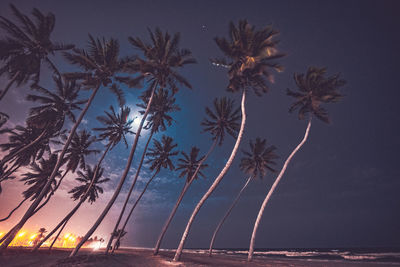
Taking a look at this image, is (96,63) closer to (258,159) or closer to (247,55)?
(247,55)

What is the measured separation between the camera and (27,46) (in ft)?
39.8

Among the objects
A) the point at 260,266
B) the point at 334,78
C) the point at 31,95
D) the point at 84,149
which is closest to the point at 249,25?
the point at 334,78

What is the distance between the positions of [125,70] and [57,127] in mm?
11406

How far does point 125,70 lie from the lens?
556 inches

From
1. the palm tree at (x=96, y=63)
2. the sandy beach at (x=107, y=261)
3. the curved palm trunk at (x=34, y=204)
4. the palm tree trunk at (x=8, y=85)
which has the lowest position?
the sandy beach at (x=107, y=261)

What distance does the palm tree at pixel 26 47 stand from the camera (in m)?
11.5

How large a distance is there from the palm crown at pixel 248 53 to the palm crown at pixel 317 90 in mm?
4860

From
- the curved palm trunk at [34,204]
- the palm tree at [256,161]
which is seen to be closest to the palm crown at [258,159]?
the palm tree at [256,161]

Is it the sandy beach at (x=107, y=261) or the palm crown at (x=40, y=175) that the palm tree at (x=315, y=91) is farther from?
the palm crown at (x=40, y=175)

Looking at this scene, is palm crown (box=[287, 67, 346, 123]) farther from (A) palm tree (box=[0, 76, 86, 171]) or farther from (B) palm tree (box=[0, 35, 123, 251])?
(A) palm tree (box=[0, 76, 86, 171])

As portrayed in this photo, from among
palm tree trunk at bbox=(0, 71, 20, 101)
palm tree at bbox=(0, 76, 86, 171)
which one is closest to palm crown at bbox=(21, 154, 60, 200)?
palm tree at bbox=(0, 76, 86, 171)

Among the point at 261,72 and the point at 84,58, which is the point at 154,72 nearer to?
the point at 84,58

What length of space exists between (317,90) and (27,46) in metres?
24.1

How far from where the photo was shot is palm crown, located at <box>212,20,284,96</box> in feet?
41.2
